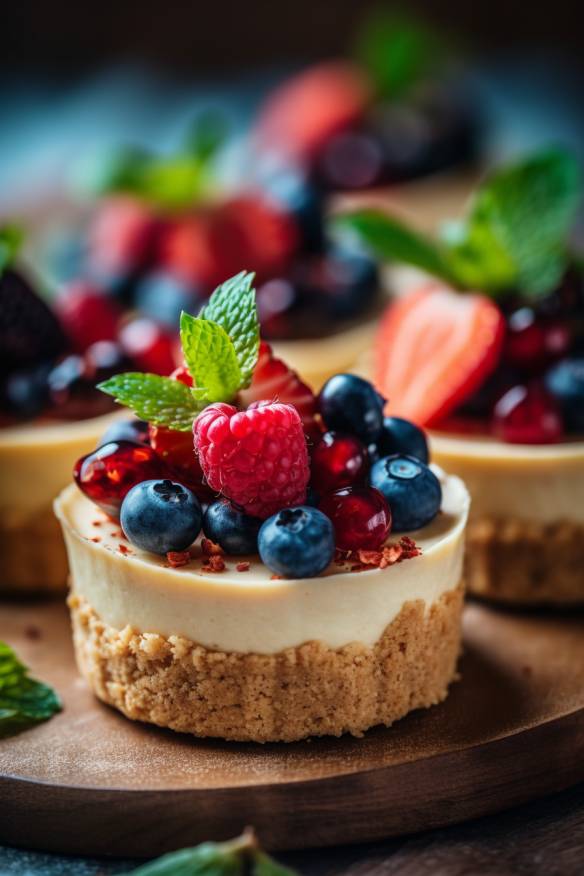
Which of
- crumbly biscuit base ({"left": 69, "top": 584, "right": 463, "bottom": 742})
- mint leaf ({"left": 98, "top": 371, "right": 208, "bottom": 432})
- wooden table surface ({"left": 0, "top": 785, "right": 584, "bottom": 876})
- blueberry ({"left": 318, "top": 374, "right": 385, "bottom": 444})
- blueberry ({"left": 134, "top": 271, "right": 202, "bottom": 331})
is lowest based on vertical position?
wooden table surface ({"left": 0, "top": 785, "right": 584, "bottom": 876})

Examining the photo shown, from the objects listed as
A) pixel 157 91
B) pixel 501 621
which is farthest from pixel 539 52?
pixel 501 621

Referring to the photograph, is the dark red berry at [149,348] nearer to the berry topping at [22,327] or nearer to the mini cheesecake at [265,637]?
the berry topping at [22,327]

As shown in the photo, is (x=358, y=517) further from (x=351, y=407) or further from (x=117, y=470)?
(x=117, y=470)

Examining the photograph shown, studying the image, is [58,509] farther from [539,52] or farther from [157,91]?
[539,52]

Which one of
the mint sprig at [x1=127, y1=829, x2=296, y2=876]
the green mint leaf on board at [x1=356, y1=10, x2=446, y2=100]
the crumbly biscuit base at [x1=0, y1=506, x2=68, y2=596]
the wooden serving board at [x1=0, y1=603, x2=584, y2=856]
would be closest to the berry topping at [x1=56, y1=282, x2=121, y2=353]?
the crumbly biscuit base at [x1=0, y1=506, x2=68, y2=596]

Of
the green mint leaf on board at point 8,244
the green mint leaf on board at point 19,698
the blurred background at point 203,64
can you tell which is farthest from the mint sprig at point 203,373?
the blurred background at point 203,64

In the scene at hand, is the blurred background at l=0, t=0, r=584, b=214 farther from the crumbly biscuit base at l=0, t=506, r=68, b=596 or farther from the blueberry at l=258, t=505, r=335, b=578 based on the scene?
the blueberry at l=258, t=505, r=335, b=578

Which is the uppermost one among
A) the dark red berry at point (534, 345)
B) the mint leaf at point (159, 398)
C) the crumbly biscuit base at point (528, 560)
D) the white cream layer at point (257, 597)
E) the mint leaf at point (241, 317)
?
the mint leaf at point (241, 317)

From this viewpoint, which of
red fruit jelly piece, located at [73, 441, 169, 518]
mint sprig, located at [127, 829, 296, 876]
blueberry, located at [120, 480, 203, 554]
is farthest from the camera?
red fruit jelly piece, located at [73, 441, 169, 518]
